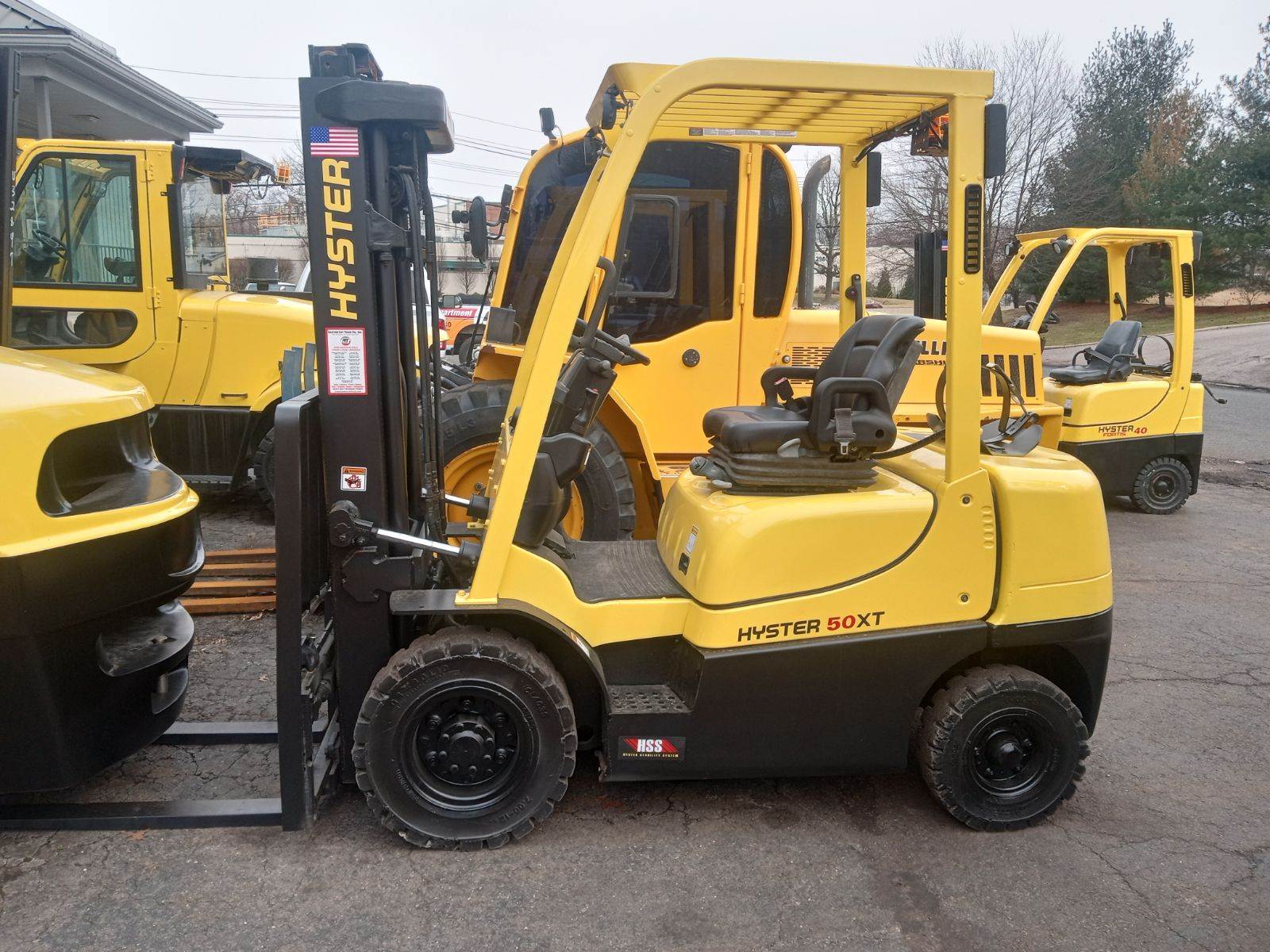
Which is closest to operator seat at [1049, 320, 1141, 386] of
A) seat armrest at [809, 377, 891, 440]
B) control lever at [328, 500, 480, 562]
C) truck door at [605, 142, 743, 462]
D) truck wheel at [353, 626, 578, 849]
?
truck door at [605, 142, 743, 462]

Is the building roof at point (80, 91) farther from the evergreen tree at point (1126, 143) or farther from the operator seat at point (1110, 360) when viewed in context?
the evergreen tree at point (1126, 143)

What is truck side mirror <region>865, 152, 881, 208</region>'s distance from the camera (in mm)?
4262

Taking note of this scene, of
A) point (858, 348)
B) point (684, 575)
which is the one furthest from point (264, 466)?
point (858, 348)

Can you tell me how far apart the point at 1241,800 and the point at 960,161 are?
258 centimetres

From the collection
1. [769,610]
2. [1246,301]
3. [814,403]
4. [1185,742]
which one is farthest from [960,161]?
[1246,301]

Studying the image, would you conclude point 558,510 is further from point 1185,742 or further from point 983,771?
point 1185,742

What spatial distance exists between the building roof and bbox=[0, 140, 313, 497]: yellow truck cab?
8.36 ft

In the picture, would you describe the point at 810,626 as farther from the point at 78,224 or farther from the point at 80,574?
the point at 78,224

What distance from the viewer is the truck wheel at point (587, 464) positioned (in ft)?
17.1

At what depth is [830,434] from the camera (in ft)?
10.7

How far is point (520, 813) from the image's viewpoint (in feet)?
10.5

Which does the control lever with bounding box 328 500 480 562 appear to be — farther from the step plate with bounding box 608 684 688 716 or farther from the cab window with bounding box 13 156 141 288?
the cab window with bounding box 13 156 141 288

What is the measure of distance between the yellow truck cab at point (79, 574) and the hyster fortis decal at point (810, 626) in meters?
1.94

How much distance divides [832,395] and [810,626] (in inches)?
30.4
